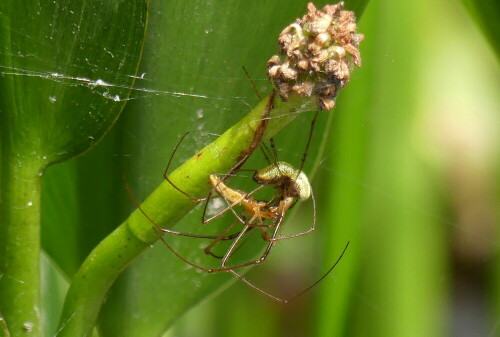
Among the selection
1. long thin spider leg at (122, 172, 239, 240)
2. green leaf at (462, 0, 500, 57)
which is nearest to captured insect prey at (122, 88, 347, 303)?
long thin spider leg at (122, 172, 239, 240)

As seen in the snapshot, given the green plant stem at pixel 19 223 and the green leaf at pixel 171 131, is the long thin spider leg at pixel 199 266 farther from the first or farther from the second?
the green plant stem at pixel 19 223

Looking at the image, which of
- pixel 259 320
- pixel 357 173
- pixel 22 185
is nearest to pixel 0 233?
pixel 22 185

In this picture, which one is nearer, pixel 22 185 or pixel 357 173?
pixel 22 185

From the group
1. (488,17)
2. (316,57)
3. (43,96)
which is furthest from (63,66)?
(488,17)

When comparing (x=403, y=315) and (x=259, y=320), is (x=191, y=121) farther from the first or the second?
(x=259, y=320)

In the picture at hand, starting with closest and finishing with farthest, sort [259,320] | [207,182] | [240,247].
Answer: [207,182]
[240,247]
[259,320]

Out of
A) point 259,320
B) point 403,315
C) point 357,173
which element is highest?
point 357,173

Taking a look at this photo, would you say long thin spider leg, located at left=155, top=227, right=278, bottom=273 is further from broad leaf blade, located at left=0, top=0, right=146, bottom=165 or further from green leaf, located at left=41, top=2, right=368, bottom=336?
broad leaf blade, located at left=0, top=0, right=146, bottom=165
